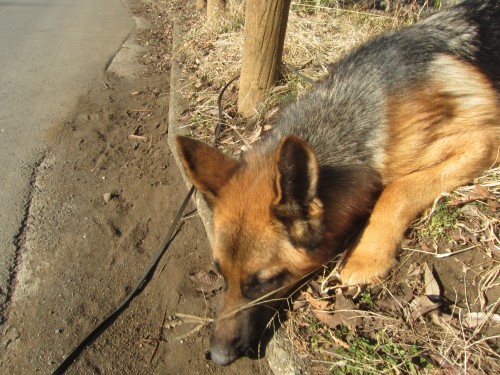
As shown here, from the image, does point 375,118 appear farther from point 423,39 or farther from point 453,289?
point 453,289

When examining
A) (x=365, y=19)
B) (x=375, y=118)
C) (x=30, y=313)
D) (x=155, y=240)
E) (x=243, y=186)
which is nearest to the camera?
(x=243, y=186)

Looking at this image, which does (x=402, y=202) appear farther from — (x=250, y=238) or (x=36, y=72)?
(x=36, y=72)

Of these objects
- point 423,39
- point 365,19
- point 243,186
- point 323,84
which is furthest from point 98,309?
point 365,19

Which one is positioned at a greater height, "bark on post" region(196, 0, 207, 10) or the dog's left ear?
the dog's left ear

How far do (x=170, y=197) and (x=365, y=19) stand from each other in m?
4.85

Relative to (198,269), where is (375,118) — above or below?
above

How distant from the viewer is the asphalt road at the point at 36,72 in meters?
4.55

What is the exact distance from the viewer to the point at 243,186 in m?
2.71

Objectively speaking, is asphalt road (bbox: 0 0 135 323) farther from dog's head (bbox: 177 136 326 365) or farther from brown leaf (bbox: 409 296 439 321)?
brown leaf (bbox: 409 296 439 321)

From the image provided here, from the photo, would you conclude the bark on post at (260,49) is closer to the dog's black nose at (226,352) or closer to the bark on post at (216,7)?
the dog's black nose at (226,352)

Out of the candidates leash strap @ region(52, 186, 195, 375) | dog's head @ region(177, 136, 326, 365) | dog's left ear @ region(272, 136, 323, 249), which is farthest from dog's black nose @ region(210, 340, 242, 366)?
leash strap @ region(52, 186, 195, 375)

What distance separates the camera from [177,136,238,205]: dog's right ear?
260 cm

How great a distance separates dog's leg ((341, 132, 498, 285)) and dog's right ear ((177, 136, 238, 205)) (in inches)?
46.8

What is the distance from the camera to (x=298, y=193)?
239cm
